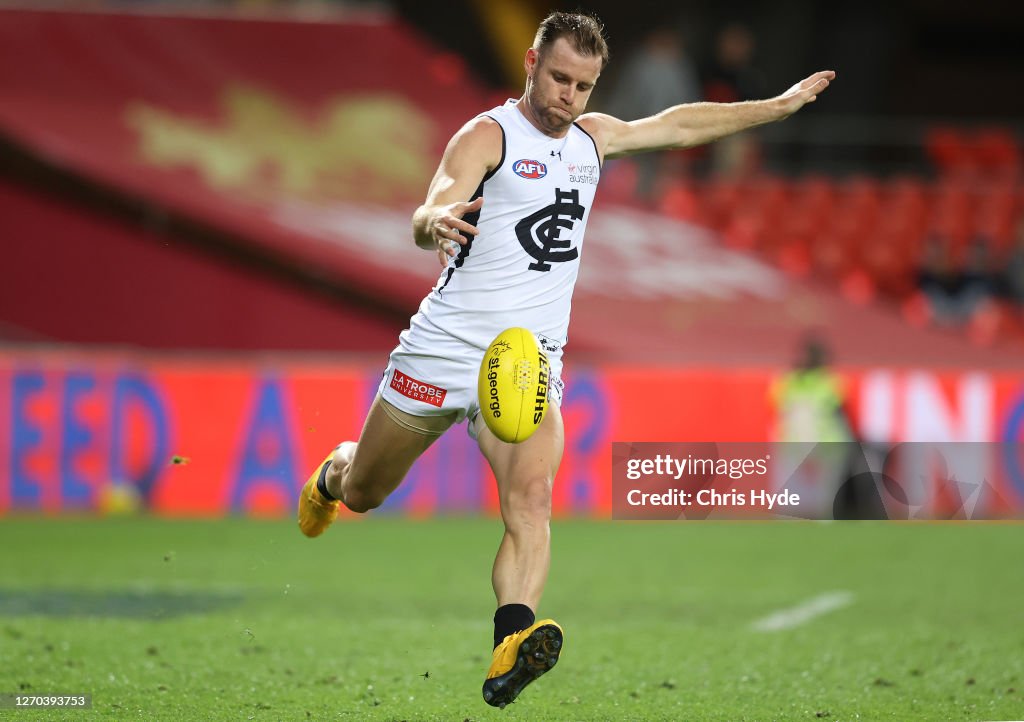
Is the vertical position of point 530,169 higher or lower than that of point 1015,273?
lower

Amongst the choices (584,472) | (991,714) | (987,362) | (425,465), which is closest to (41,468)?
(425,465)

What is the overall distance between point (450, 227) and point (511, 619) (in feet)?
4.51

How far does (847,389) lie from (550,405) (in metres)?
9.07

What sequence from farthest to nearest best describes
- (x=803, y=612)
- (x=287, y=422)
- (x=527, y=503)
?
(x=287, y=422) < (x=803, y=612) < (x=527, y=503)

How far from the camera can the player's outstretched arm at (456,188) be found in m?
5.18

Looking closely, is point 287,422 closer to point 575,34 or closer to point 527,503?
point 527,503

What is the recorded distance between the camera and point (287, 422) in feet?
44.8

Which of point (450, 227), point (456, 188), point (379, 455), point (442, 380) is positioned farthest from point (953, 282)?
point (450, 227)

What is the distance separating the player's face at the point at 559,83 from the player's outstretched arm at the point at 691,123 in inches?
Answer: 16.1

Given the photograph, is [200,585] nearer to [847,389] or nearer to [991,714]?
[991,714]

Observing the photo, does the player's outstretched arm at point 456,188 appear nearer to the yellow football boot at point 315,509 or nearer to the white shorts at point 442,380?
the white shorts at point 442,380

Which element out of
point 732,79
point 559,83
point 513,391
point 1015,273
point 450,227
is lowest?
point 513,391

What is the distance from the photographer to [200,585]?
973cm

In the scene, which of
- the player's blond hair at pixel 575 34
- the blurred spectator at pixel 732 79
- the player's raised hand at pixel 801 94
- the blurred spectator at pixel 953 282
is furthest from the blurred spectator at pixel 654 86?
the player's blond hair at pixel 575 34
